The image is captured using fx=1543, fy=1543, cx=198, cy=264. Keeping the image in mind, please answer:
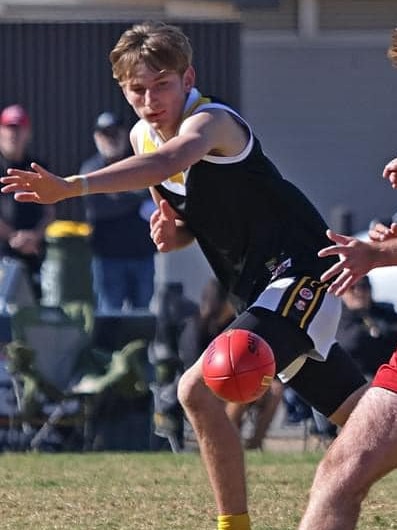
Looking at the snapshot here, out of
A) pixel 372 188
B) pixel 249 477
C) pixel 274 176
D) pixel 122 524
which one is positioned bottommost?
pixel 372 188

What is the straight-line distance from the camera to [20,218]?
37.2ft

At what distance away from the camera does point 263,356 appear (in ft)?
18.6

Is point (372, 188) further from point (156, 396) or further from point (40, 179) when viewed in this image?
point (40, 179)

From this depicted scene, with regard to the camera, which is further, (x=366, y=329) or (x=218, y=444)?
(x=366, y=329)

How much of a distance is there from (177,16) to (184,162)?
10755mm

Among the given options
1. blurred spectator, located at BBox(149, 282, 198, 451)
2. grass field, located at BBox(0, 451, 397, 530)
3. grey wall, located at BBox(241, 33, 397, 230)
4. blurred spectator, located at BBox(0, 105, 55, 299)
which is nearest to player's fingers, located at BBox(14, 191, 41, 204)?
grass field, located at BBox(0, 451, 397, 530)

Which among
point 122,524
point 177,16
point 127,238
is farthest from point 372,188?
point 122,524

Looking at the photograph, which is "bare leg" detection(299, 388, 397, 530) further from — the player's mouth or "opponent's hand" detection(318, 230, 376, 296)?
the player's mouth

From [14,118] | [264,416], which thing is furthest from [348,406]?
[14,118]

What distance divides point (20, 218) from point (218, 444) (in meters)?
5.67

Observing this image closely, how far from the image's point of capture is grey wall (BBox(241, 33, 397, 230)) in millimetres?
17812

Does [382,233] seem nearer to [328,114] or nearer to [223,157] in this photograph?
[223,157]

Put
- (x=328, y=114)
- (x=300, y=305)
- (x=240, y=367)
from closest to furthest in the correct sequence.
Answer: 1. (x=240, y=367)
2. (x=300, y=305)
3. (x=328, y=114)

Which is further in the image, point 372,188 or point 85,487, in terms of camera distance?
point 372,188
